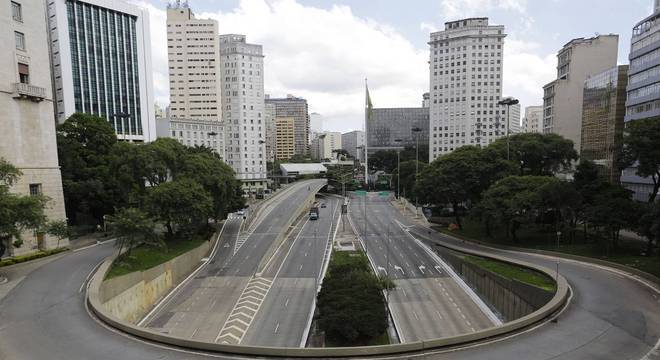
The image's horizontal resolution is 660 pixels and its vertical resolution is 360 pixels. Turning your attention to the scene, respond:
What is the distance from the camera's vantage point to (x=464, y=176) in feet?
185

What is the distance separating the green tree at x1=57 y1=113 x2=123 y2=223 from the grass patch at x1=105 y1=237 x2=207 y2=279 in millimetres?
12520

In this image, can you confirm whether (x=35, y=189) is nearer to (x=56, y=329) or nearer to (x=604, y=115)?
(x=56, y=329)

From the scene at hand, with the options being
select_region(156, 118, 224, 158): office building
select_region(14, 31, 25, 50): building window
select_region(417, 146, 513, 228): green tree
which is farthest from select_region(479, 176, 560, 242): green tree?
select_region(156, 118, 224, 158): office building

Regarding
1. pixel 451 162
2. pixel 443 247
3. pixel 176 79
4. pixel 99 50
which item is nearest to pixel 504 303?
pixel 443 247

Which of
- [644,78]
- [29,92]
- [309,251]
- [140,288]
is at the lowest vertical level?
[309,251]

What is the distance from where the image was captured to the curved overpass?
17.7 metres

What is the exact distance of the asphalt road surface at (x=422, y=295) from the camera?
3050cm

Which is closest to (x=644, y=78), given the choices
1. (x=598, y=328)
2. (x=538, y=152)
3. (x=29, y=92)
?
(x=538, y=152)

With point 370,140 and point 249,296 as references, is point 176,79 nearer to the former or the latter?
point 370,140

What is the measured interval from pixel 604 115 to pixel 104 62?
9604 centimetres

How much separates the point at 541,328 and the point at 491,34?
12412cm

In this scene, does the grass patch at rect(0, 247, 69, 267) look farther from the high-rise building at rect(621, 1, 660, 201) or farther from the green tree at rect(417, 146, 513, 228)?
the high-rise building at rect(621, 1, 660, 201)

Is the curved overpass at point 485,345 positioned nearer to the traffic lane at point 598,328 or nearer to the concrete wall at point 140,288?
the traffic lane at point 598,328

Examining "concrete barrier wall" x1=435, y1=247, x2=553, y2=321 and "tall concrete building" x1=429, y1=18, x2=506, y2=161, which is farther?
"tall concrete building" x1=429, y1=18, x2=506, y2=161
